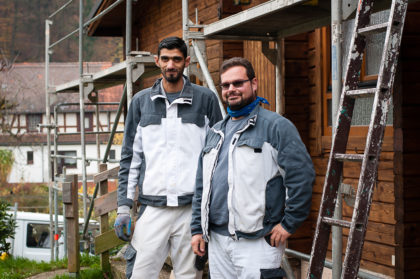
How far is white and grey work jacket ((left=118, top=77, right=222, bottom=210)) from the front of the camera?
414 centimetres

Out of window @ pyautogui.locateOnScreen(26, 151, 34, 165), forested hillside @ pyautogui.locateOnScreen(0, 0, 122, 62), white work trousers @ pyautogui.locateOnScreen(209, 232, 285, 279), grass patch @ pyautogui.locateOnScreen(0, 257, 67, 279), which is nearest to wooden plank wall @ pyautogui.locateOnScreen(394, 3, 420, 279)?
white work trousers @ pyautogui.locateOnScreen(209, 232, 285, 279)

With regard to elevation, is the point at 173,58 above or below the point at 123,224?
above

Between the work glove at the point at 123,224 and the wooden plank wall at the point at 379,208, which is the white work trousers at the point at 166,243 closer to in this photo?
the work glove at the point at 123,224

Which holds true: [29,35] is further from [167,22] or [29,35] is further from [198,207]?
[198,207]

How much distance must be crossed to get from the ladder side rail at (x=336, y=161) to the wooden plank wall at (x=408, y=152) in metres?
1.98

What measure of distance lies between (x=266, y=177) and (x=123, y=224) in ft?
4.53

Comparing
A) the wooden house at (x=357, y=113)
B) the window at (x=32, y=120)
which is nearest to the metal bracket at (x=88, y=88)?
the wooden house at (x=357, y=113)

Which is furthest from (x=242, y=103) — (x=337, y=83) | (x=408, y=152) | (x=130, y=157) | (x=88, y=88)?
(x=88, y=88)

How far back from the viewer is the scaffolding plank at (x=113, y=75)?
22.4ft

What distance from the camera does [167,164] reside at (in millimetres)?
4148

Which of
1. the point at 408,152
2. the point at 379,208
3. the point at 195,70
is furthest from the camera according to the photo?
the point at 195,70

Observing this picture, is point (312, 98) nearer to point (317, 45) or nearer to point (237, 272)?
point (317, 45)

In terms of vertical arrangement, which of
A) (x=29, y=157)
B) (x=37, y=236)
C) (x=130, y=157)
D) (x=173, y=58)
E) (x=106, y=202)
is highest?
(x=173, y=58)

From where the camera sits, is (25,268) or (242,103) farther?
(25,268)
